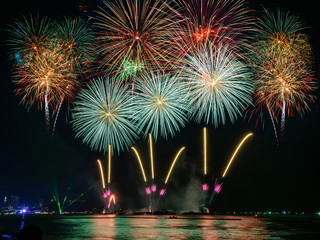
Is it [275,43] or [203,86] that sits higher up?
[275,43]

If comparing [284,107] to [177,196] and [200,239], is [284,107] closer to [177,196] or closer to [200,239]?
[200,239]


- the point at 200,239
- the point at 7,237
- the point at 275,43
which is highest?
the point at 275,43

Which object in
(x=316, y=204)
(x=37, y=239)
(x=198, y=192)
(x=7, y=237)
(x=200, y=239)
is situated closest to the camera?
(x=37, y=239)

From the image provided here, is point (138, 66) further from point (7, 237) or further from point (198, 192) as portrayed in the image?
point (198, 192)

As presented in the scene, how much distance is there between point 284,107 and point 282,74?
8.49ft

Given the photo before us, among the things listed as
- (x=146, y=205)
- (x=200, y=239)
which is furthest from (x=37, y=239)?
(x=146, y=205)

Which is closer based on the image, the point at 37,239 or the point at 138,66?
the point at 37,239

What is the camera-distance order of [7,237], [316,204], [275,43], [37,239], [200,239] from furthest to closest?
[316,204] → [275,43] → [200,239] → [7,237] → [37,239]

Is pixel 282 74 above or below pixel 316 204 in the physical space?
above

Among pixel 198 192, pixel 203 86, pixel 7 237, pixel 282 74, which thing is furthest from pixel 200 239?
pixel 198 192

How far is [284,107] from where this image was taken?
2545 cm

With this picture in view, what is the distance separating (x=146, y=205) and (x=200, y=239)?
268 feet

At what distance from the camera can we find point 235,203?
104 metres

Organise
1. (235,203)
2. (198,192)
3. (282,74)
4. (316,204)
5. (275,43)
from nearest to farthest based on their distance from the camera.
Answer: (275,43) → (282,74) → (198,192) → (316,204) → (235,203)
